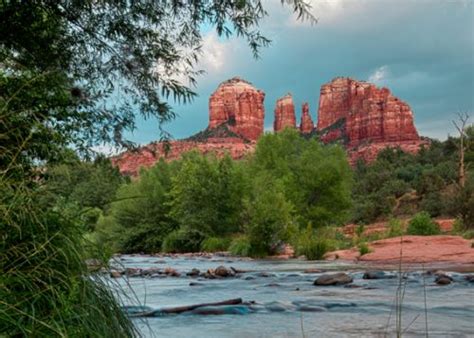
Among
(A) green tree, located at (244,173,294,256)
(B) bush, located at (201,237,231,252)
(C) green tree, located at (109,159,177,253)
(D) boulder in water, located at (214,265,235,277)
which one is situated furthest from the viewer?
(C) green tree, located at (109,159,177,253)

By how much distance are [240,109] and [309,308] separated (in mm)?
109006

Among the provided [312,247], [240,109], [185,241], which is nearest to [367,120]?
[240,109]

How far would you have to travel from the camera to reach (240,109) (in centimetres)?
11538

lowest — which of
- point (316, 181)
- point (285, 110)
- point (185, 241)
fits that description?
point (185, 241)

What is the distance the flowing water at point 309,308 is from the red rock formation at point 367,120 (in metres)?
66.8

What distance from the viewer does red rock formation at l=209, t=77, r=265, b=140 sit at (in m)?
114

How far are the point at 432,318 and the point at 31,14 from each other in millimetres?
5314

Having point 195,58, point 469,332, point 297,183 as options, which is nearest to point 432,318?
point 469,332

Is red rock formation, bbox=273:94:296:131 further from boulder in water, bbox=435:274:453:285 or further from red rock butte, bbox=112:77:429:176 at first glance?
boulder in water, bbox=435:274:453:285

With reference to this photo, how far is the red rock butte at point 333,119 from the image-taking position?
281ft

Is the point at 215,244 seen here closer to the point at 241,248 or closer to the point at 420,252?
the point at 241,248

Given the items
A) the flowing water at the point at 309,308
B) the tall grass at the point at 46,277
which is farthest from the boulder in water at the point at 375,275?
the tall grass at the point at 46,277

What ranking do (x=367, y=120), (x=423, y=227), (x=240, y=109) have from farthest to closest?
(x=240, y=109)
(x=367, y=120)
(x=423, y=227)

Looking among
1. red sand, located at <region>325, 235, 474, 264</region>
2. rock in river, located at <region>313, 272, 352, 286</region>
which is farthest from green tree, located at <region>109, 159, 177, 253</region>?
rock in river, located at <region>313, 272, 352, 286</region>
